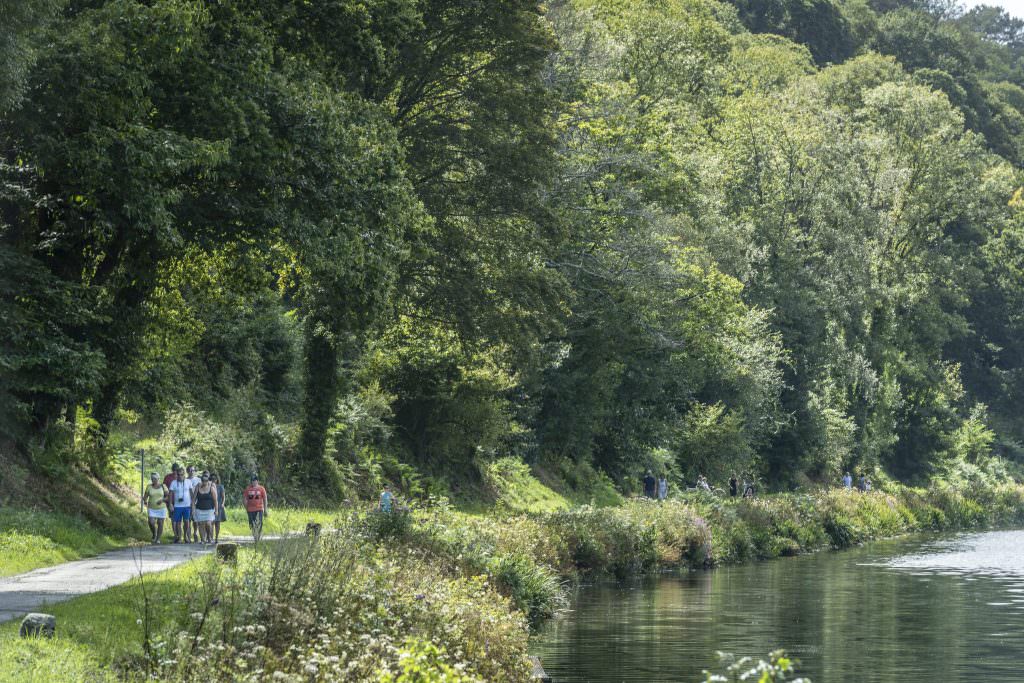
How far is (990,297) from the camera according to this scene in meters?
95.6

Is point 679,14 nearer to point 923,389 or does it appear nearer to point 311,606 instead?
point 923,389

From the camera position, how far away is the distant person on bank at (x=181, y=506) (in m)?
30.2

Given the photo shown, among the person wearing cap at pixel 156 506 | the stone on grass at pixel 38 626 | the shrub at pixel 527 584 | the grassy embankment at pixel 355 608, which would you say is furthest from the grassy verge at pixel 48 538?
the stone on grass at pixel 38 626

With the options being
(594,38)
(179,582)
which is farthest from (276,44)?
(594,38)

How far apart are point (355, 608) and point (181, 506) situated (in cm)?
1281

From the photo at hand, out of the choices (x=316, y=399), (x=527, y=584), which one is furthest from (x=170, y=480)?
(x=316, y=399)

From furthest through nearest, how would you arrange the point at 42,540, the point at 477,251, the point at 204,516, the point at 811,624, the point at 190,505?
the point at 477,251, the point at 190,505, the point at 204,516, the point at 811,624, the point at 42,540

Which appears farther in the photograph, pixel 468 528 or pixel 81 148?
pixel 468 528

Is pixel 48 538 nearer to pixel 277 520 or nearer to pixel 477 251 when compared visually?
pixel 277 520

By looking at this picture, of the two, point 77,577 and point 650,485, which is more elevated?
point 650,485

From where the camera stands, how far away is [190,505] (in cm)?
3039

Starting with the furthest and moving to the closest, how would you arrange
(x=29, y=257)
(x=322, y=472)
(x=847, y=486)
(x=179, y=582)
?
(x=847, y=486) < (x=322, y=472) < (x=29, y=257) < (x=179, y=582)

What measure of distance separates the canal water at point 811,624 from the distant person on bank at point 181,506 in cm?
824

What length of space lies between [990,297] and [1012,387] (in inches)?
266
